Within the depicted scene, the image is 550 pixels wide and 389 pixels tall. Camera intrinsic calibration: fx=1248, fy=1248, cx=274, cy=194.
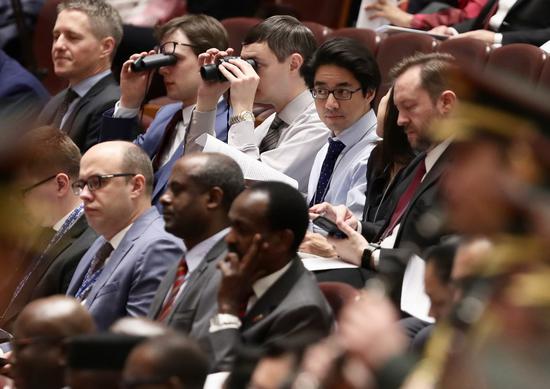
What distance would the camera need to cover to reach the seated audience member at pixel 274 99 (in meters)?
3.08

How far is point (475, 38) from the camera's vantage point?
10.8 feet

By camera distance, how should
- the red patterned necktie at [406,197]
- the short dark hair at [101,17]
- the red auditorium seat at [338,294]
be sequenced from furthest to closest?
the short dark hair at [101,17]
the red patterned necktie at [406,197]
the red auditorium seat at [338,294]

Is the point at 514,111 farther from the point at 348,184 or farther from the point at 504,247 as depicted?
the point at 348,184

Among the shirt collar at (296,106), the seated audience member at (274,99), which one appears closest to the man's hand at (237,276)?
the seated audience member at (274,99)

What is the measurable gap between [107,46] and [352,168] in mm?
1173

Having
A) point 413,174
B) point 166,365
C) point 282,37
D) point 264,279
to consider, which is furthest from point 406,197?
point 166,365

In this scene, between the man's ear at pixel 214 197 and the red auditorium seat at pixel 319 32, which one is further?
the red auditorium seat at pixel 319 32

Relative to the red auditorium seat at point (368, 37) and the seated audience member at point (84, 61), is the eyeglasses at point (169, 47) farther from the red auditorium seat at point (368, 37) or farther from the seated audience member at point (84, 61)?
the red auditorium seat at point (368, 37)

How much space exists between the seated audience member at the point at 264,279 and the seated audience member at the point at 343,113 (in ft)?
2.68

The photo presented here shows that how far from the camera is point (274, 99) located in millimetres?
3232

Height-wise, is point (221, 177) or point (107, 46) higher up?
point (221, 177)

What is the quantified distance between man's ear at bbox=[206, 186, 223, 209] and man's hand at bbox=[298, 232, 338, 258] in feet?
1.21

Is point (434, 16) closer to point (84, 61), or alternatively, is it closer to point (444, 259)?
point (84, 61)

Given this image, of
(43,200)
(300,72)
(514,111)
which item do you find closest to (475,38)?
(300,72)
